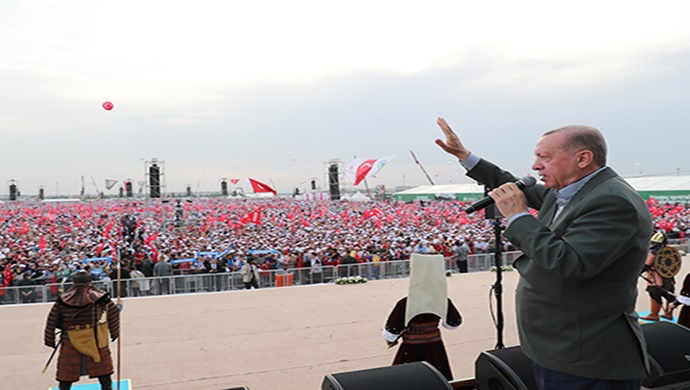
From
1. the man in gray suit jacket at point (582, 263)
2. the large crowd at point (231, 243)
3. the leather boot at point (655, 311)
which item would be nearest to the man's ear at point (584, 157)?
the man in gray suit jacket at point (582, 263)

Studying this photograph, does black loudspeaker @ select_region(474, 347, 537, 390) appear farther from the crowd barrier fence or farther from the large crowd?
the crowd barrier fence

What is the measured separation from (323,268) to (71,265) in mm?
7890

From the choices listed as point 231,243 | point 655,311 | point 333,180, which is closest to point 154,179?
point 231,243

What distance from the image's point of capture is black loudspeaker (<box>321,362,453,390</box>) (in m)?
3.04

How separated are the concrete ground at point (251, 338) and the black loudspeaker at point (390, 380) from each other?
6.14ft

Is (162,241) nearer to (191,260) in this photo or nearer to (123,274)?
(191,260)

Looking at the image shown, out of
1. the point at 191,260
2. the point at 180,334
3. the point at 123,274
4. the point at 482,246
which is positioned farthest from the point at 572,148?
the point at 482,246

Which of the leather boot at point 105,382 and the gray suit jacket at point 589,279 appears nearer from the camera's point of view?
the gray suit jacket at point 589,279

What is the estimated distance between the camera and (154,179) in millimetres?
32844

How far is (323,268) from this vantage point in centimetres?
1440

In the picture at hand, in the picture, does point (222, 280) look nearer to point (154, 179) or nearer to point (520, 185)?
point (520, 185)

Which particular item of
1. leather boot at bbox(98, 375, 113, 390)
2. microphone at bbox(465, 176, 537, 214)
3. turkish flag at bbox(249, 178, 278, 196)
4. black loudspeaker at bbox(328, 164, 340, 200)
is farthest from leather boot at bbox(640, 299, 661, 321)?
black loudspeaker at bbox(328, 164, 340, 200)

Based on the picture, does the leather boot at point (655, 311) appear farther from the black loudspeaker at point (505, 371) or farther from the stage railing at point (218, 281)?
the stage railing at point (218, 281)

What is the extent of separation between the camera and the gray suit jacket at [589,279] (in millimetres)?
1792
